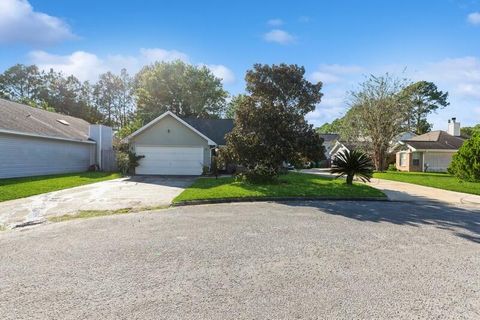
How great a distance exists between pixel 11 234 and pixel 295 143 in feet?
36.8

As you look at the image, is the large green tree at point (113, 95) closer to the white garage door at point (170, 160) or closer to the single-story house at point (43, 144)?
the single-story house at point (43, 144)

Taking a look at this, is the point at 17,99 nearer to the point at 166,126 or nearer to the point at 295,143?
the point at 166,126

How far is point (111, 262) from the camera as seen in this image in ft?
15.5

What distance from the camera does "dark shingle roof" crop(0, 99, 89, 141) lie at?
56.9 feet

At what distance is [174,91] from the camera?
133ft

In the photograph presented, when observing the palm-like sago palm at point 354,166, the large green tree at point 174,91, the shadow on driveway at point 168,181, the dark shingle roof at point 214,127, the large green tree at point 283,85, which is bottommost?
the shadow on driveway at point 168,181

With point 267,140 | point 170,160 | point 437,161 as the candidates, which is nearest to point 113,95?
point 170,160

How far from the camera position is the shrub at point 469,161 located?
1361 centimetres

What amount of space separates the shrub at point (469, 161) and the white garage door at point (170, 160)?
49.0 feet

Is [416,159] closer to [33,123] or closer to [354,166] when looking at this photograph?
[354,166]

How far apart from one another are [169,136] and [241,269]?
1807 cm

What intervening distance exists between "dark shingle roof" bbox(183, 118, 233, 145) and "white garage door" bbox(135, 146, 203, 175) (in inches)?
148

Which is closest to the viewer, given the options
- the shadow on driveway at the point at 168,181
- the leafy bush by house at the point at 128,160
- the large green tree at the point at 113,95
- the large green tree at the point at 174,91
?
the shadow on driveway at the point at 168,181

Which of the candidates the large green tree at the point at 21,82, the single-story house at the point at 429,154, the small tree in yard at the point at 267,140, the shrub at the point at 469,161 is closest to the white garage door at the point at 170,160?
the small tree in yard at the point at 267,140
